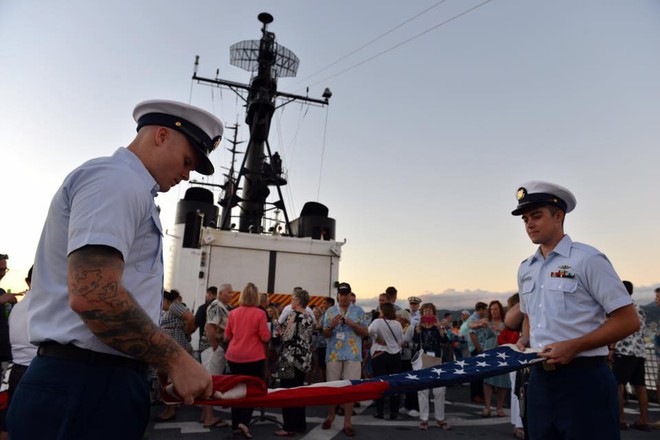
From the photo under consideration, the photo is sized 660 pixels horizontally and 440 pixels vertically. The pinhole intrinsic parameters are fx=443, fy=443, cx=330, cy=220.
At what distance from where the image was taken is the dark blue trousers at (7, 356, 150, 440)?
1.48 metres

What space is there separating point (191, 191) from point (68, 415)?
43.3 ft

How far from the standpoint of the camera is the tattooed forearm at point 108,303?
140cm

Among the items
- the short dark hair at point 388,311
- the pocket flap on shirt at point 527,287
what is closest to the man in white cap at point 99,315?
the pocket flap on shirt at point 527,287

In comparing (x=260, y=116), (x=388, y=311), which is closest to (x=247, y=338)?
(x=388, y=311)

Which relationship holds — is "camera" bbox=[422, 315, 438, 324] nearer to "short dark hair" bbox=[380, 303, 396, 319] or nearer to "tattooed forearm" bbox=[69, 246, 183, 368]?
"short dark hair" bbox=[380, 303, 396, 319]

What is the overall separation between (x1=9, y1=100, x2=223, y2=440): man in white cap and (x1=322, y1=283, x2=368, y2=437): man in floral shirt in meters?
5.65

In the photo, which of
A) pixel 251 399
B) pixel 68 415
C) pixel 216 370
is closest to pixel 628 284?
pixel 216 370

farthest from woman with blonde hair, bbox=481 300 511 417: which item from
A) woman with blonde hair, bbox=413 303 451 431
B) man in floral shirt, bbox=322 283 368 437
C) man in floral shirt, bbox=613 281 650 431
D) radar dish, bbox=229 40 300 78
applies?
radar dish, bbox=229 40 300 78

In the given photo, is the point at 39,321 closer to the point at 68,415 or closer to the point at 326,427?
the point at 68,415

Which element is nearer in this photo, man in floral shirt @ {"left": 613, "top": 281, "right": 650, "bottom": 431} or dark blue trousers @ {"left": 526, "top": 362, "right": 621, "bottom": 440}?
dark blue trousers @ {"left": 526, "top": 362, "right": 621, "bottom": 440}

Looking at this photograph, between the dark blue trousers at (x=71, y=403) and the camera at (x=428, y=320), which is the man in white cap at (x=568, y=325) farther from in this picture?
the camera at (x=428, y=320)

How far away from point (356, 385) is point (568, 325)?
51.7 inches

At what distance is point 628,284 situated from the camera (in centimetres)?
708

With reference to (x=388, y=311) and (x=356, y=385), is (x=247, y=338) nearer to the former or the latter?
(x=388, y=311)
